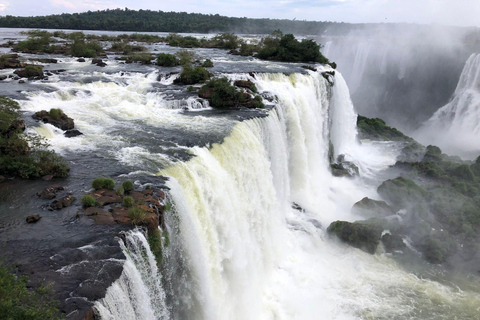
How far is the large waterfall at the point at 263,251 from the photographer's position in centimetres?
890

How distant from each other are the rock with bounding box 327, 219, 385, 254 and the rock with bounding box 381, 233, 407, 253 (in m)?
0.51

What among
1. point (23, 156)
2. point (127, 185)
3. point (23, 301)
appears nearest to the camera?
point (23, 301)

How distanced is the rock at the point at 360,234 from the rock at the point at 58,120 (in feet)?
43.4

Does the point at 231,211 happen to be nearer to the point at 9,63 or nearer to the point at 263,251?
the point at 263,251

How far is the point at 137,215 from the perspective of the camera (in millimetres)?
8273

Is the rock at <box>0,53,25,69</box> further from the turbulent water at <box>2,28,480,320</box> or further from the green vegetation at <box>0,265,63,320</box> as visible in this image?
the green vegetation at <box>0,265,63,320</box>

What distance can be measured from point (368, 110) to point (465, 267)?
1443 inches

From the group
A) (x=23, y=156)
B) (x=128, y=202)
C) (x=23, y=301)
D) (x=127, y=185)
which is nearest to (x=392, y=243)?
(x=127, y=185)

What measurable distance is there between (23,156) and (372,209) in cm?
1731

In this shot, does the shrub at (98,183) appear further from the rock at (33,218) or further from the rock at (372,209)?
the rock at (372,209)

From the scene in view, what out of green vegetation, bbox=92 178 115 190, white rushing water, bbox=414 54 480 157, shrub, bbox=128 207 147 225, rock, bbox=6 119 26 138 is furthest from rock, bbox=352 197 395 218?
white rushing water, bbox=414 54 480 157

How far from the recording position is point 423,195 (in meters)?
20.5

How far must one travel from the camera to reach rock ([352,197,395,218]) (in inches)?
776

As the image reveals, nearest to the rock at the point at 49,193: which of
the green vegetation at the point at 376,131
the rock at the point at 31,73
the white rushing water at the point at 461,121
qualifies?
the rock at the point at 31,73
